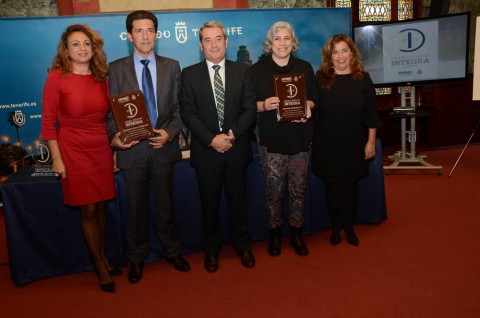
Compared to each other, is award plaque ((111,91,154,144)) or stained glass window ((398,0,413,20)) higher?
stained glass window ((398,0,413,20))

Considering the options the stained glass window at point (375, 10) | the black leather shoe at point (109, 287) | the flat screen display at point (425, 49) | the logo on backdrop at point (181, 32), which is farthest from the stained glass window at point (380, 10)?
the black leather shoe at point (109, 287)

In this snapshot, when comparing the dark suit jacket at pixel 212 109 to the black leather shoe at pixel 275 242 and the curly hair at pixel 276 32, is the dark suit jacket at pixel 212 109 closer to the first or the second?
the curly hair at pixel 276 32

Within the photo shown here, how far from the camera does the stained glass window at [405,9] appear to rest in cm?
735

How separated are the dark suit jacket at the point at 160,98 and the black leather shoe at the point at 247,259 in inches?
32.7

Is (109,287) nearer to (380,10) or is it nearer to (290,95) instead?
(290,95)

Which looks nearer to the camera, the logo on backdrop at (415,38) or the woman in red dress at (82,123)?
the woman in red dress at (82,123)

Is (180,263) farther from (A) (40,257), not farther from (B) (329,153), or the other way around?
(B) (329,153)

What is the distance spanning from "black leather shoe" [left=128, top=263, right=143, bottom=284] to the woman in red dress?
153mm

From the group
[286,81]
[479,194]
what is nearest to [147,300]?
[286,81]

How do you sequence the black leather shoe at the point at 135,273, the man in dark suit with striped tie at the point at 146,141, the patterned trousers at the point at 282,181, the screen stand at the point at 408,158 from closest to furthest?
the man in dark suit with striped tie at the point at 146,141 → the black leather shoe at the point at 135,273 → the patterned trousers at the point at 282,181 → the screen stand at the point at 408,158

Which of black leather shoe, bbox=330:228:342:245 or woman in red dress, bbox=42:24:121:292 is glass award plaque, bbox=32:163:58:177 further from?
black leather shoe, bbox=330:228:342:245

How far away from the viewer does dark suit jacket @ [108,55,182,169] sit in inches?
107

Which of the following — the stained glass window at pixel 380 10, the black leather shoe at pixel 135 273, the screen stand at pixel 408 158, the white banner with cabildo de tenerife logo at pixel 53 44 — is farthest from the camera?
the stained glass window at pixel 380 10

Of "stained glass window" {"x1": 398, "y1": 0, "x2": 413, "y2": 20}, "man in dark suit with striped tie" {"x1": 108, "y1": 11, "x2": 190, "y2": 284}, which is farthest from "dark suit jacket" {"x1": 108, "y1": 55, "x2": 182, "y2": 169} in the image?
"stained glass window" {"x1": 398, "y1": 0, "x2": 413, "y2": 20}
